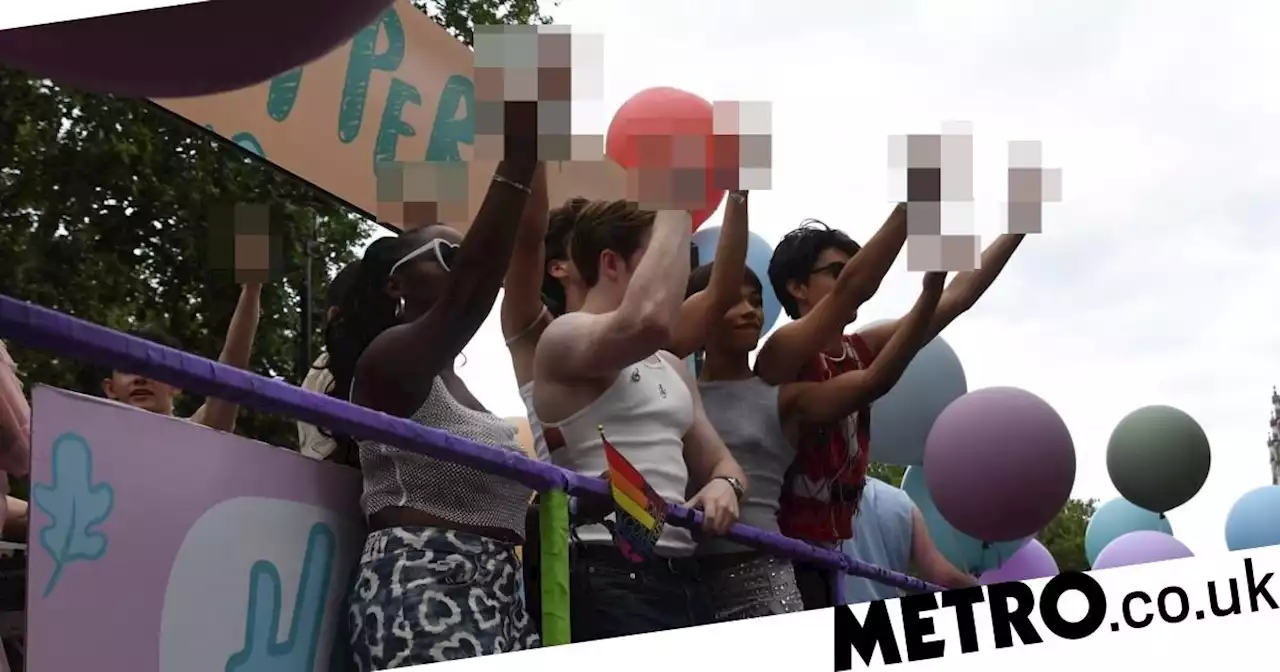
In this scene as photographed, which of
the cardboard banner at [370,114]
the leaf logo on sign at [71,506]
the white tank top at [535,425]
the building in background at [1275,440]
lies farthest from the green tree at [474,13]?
the building in background at [1275,440]

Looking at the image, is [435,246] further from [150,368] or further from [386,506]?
[150,368]

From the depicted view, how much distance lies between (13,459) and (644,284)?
836 mm

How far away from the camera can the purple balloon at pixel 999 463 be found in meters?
2.40

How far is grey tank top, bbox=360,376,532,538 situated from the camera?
5.53 ft

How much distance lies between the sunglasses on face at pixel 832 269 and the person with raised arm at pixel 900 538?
49 cm

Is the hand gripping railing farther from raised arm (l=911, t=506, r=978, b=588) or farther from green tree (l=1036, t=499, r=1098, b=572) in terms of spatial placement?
green tree (l=1036, t=499, r=1098, b=572)

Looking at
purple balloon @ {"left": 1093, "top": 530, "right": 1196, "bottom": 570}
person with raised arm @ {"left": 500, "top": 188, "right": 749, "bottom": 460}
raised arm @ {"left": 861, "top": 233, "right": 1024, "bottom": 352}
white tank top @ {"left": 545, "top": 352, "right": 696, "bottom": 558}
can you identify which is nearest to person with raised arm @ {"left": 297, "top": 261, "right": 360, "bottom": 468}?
person with raised arm @ {"left": 500, "top": 188, "right": 749, "bottom": 460}

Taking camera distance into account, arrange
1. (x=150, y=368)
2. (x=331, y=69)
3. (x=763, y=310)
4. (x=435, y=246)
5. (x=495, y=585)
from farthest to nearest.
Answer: (x=763, y=310), (x=331, y=69), (x=435, y=246), (x=495, y=585), (x=150, y=368)

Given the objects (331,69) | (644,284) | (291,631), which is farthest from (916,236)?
(291,631)

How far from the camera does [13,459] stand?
1.60 meters

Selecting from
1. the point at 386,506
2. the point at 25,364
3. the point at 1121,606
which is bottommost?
the point at 1121,606

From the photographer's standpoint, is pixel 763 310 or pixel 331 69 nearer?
pixel 331 69

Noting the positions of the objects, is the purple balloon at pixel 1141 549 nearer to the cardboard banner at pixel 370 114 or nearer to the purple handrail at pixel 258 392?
the purple handrail at pixel 258 392

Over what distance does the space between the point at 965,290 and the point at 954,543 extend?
0.82 metres
